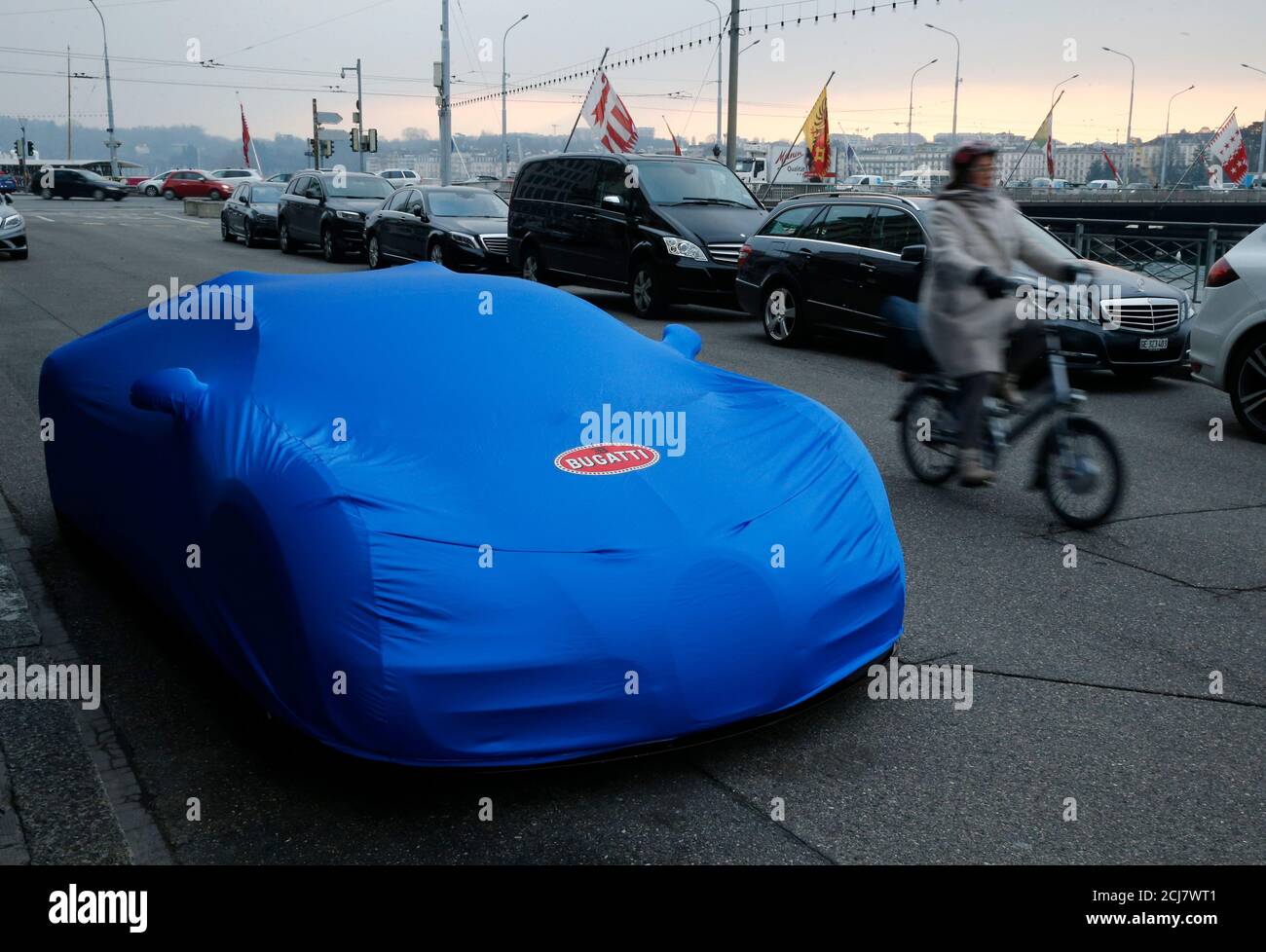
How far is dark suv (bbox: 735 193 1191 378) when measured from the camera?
1028cm

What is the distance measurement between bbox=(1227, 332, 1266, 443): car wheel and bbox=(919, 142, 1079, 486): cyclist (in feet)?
9.87

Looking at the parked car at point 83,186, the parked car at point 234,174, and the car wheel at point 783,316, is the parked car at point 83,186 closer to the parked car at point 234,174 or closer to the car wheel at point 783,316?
the parked car at point 234,174

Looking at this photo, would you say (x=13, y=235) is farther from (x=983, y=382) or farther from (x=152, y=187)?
(x=152, y=187)

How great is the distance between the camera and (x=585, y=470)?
362 centimetres

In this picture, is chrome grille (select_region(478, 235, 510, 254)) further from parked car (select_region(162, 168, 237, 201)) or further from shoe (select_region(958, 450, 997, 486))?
parked car (select_region(162, 168, 237, 201))

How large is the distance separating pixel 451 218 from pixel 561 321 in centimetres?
1619

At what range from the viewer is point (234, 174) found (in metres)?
67.9

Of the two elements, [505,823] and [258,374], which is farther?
[258,374]

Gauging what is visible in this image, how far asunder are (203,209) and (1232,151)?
110 feet

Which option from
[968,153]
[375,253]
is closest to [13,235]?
[375,253]

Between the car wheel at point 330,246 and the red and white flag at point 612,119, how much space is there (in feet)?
21.4
